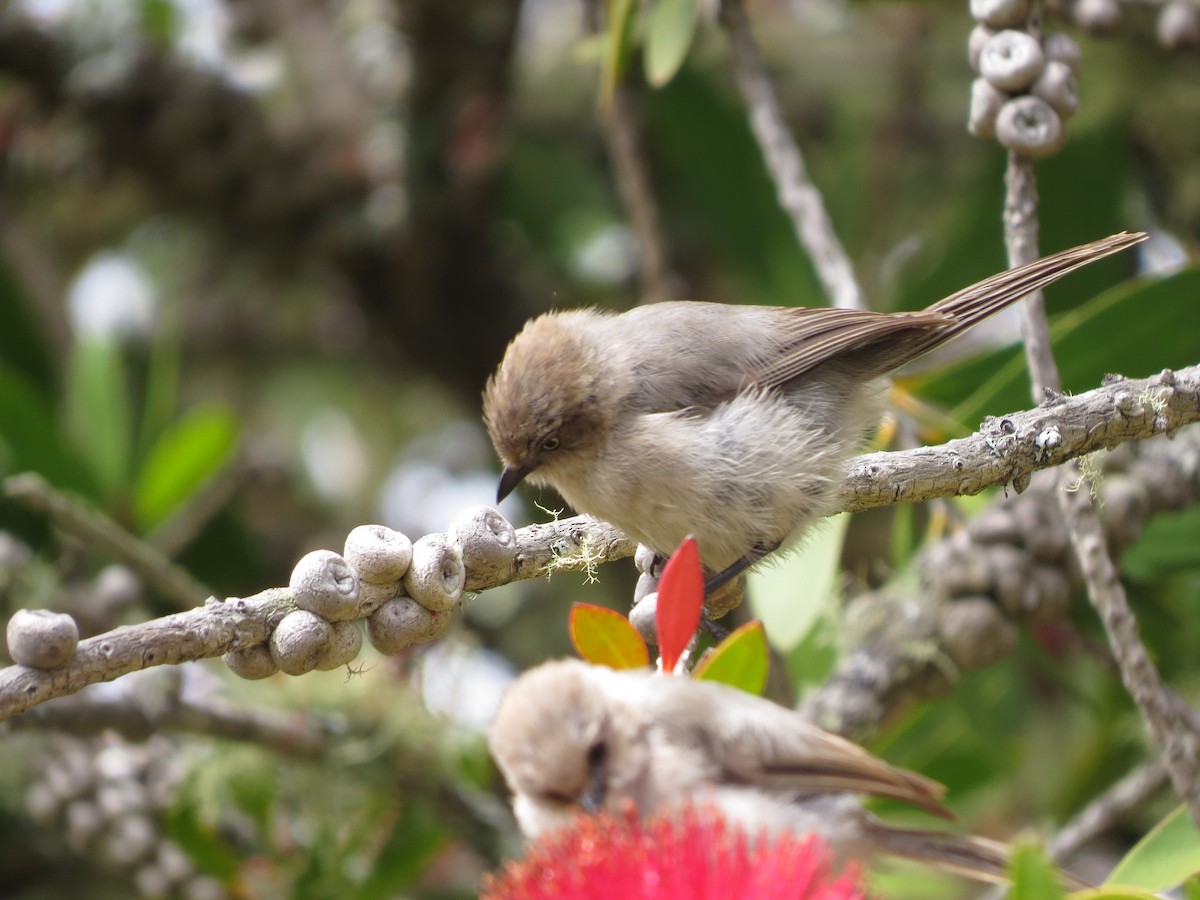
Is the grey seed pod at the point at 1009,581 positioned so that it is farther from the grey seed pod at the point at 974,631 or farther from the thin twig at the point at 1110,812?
the thin twig at the point at 1110,812

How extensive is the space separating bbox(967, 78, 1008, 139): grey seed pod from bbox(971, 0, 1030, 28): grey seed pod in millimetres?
116

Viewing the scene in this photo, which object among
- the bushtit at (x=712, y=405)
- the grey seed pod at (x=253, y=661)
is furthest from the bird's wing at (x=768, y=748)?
the bushtit at (x=712, y=405)

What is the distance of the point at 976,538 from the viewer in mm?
3014

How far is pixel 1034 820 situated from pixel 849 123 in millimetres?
2617

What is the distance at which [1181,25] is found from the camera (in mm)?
3064

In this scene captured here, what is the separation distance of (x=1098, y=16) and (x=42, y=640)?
2531 mm

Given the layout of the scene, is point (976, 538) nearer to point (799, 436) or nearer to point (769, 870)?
point (799, 436)

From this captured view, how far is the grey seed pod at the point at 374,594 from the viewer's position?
173cm

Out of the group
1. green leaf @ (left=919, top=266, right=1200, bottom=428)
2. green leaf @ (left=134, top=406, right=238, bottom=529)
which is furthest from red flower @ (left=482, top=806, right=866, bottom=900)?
green leaf @ (left=134, top=406, right=238, bottom=529)

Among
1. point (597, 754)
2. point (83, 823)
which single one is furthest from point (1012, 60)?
point (83, 823)

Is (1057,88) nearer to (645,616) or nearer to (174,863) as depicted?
(645,616)

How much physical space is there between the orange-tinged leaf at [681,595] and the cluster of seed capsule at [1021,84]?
4.21 feet

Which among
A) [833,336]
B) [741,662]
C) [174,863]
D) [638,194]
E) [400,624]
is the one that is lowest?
[741,662]

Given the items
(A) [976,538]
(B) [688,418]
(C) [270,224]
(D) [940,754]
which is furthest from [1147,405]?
(C) [270,224]
